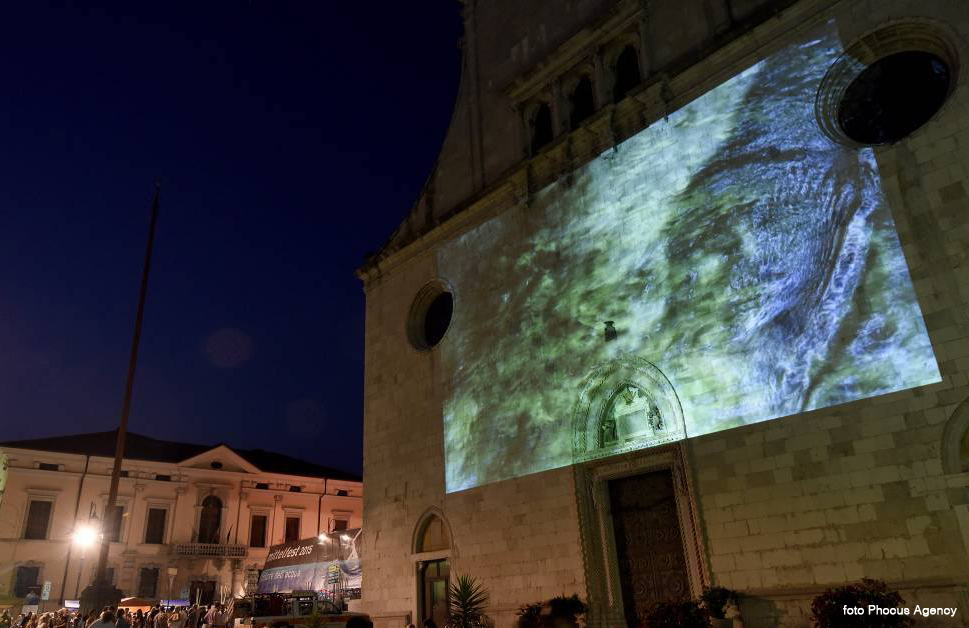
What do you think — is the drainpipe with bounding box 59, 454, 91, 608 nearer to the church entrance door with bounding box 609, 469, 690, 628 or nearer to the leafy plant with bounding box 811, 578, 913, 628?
the church entrance door with bounding box 609, 469, 690, 628

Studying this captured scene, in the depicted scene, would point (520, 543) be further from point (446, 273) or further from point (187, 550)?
point (187, 550)

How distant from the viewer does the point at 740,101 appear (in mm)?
12156

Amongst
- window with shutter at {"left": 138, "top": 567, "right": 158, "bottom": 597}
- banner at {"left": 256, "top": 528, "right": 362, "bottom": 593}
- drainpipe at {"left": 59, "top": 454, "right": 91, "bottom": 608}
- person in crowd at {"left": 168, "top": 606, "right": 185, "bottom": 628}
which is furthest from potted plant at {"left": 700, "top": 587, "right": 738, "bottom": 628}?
window with shutter at {"left": 138, "top": 567, "right": 158, "bottom": 597}

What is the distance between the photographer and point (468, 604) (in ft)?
44.5

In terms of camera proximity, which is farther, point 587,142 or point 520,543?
point 587,142

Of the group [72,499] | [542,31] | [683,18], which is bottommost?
[72,499]

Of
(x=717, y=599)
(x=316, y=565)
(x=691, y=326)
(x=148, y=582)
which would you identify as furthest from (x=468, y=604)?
(x=148, y=582)

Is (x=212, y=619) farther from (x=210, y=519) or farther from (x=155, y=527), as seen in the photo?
(x=210, y=519)

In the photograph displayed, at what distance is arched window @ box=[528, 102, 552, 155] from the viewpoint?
16.5 meters

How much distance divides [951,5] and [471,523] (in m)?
12.4

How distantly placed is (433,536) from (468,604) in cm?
260

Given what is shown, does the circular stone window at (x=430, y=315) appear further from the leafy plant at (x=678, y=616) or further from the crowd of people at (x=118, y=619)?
the leafy plant at (x=678, y=616)

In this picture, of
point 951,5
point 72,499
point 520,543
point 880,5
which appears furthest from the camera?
point 72,499

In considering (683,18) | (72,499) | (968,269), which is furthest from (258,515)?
(968,269)
